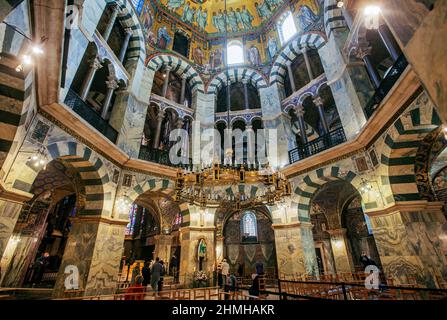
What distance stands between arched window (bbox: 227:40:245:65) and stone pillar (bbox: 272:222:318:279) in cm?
1138

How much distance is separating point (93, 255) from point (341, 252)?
41.8ft

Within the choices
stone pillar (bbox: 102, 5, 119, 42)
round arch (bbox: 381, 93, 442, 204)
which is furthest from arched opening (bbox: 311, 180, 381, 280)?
stone pillar (bbox: 102, 5, 119, 42)

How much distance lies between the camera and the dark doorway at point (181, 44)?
14.3m

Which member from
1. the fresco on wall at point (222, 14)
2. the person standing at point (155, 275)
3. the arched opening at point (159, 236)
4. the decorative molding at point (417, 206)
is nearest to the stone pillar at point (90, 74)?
the arched opening at point (159, 236)

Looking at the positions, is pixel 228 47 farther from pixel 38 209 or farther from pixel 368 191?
pixel 38 209

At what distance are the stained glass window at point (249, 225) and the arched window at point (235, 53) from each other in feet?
34.8

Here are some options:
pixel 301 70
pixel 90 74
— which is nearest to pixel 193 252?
pixel 90 74

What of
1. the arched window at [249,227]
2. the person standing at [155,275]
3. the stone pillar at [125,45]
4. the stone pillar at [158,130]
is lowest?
the person standing at [155,275]

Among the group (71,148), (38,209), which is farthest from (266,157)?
(38,209)

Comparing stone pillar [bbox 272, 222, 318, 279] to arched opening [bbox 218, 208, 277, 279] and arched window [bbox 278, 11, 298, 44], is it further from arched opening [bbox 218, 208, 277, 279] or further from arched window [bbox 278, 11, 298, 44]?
arched window [bbox 278, 11, 298, 44]

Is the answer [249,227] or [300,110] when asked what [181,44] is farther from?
[249,227]

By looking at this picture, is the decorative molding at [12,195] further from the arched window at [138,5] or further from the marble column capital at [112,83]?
the arched window at [138,5]

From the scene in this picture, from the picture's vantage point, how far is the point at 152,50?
12578 mm

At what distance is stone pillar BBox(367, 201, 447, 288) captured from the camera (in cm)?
589
